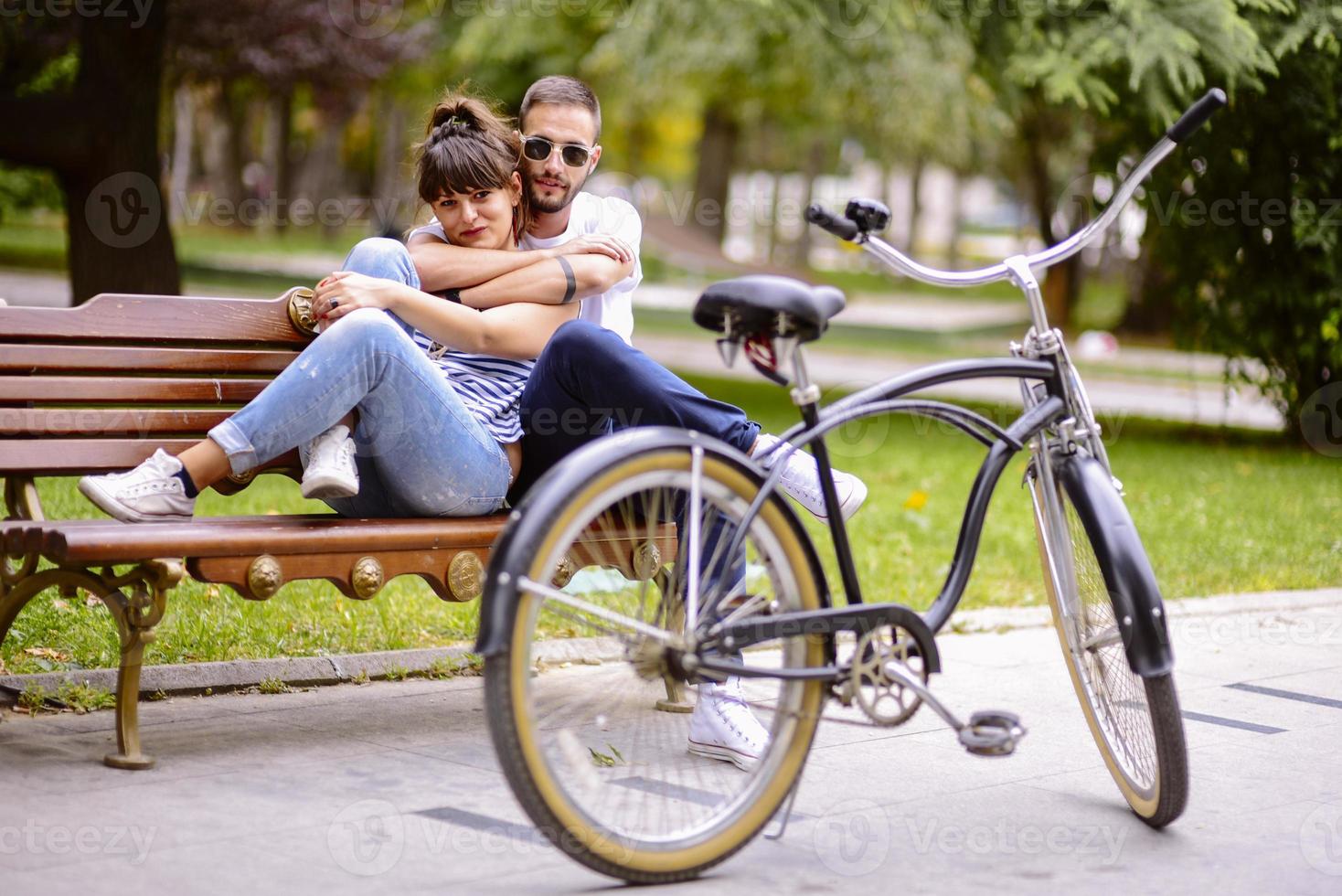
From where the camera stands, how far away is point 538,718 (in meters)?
3.01

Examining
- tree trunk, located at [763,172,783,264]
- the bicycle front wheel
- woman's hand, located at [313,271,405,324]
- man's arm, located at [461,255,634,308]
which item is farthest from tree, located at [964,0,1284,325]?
tree trunk, located at [763,172,783,264]

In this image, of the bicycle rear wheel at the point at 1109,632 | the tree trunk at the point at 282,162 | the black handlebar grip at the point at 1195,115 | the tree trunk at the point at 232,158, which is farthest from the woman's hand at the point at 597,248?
the tree trunk at the point at 282,162

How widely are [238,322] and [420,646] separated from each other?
1.33 meters

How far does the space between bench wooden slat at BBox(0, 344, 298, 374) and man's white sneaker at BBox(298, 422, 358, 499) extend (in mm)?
615

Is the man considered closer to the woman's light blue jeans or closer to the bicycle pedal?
the woman's light blue jeans

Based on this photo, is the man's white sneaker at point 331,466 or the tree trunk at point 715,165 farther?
the tree trunk at point 715,165

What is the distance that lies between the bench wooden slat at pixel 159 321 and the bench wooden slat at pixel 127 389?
12 cm

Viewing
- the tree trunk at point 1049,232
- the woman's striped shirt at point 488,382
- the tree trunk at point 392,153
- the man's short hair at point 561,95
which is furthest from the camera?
the tree trunk at point 392,153

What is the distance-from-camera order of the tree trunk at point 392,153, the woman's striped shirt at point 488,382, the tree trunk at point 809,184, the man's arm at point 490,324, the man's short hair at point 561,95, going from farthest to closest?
the tree trunk at point 809,184
the tree trunk at point 392,153
the man's short hair at point 561,95
the woman's striped shirt at point 488,382
the man's arm at point 490,324

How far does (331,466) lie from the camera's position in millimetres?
3828

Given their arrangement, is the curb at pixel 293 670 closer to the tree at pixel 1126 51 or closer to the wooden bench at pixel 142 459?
the wooden bench at pixel 142 459

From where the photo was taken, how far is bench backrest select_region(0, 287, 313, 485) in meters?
4.10

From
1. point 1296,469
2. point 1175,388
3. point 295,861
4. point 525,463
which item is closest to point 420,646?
point 525,463

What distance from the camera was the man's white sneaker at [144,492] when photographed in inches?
148
